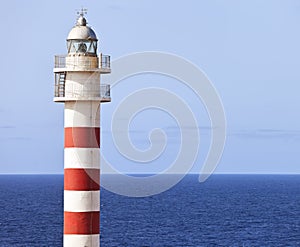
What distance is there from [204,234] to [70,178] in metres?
66.3

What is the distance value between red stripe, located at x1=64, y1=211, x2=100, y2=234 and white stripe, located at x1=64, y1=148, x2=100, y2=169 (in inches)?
49.7

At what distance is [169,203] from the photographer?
139 metres

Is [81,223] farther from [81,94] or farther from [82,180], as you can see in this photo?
[81,94]

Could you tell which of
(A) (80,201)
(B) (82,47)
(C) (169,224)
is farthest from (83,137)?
(C) (169,224)

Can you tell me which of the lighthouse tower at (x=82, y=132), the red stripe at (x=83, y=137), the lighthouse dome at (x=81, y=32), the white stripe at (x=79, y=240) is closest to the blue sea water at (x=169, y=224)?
the white stripe at (x=79, y=240)

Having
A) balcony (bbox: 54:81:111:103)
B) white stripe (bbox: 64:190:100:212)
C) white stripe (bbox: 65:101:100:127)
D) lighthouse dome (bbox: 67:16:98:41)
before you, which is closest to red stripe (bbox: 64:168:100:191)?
white stripe (bbox: 64:190:100:212)

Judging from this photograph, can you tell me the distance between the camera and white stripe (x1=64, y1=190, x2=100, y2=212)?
2006 cm

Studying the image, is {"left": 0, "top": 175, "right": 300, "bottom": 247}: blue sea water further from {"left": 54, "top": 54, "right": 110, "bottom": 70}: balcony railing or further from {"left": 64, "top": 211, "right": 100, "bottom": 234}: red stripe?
{"left": 54, "top": 54, "right": 110, "bottom": 70}: balcony railing

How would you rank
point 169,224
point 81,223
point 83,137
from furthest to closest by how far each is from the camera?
point 169,224 < point 83,137 < point 81,223

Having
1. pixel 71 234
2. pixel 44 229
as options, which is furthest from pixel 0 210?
pixel 71 234

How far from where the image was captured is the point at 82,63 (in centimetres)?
2011

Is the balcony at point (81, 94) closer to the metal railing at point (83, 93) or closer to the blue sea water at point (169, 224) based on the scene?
the metal railing at point (83, 93)

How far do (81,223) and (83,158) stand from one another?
1.70 m

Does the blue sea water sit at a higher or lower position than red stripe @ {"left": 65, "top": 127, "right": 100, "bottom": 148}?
lower
